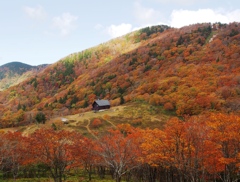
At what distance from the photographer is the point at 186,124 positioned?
34.9m

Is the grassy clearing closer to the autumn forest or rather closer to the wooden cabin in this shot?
the autumn forest

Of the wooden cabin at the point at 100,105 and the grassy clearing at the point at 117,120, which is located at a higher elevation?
the wooden cabin at the point at 100,105

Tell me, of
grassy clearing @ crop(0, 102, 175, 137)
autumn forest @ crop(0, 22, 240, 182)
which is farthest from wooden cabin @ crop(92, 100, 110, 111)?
grassy clearing @ crop(0, 102, 175, 137)

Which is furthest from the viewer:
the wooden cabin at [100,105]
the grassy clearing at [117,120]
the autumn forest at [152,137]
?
the wooden cabin at [100,105]

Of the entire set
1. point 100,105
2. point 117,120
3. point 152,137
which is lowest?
point 117,120

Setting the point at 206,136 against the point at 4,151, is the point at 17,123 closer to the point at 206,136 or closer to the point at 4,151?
the point at 4,151

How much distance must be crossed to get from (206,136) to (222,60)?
6942 inches

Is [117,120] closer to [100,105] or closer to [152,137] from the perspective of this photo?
[100,105]

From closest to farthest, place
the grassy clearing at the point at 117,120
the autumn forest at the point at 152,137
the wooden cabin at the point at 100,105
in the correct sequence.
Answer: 1. the autumn forest at the point at 152,137
2. the grassy clearing at the point at 117,120
3. the wooden cabin at the point at 100,105

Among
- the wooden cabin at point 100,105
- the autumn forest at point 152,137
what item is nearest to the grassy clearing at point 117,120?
the autumn forest at point 152,137

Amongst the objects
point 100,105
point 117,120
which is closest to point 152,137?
point 117,120

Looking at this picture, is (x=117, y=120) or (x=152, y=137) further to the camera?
(x=117, y=120)

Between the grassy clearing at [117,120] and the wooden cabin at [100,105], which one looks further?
the wooden cabin at [100,105]

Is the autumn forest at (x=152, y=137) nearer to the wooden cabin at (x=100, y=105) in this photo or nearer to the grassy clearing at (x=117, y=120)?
the grassy clearing at (x=117, y=120)
